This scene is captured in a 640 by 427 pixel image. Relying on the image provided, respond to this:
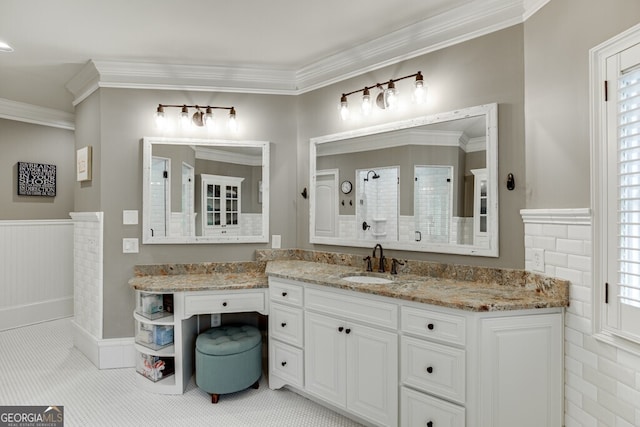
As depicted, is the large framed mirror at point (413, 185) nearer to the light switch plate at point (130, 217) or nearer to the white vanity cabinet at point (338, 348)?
the white vanity cabinet at point (338, 348)

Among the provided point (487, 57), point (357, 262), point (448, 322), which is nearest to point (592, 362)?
point (448, 322)

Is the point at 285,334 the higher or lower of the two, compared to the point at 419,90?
lower

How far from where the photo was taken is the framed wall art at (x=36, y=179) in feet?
13.3

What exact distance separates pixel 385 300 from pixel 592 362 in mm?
990

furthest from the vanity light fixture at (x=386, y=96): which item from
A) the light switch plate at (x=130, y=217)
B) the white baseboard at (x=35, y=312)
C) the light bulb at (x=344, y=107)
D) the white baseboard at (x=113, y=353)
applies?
the white baseboard at (x=35, y=312)

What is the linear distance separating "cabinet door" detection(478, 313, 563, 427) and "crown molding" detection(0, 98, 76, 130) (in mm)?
5036

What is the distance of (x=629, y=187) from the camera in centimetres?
143

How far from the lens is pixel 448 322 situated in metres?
1.74

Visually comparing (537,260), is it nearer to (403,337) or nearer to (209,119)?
(403,337)

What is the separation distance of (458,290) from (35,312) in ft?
15.5

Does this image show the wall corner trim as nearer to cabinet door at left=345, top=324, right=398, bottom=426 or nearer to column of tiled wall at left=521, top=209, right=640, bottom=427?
column of tiled wall at left=521, top=209, right=640, bottom=427

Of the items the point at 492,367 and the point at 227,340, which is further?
the point at 227,340

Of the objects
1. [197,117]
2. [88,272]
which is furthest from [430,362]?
[88,272]

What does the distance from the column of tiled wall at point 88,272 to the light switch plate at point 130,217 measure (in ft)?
0.65
